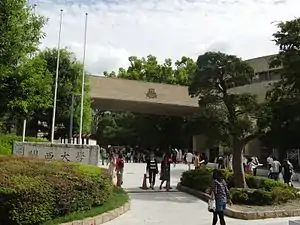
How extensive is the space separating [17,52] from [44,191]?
542cm

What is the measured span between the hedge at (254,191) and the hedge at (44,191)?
4.38 metres

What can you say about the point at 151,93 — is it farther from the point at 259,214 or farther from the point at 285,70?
the point at 259,214

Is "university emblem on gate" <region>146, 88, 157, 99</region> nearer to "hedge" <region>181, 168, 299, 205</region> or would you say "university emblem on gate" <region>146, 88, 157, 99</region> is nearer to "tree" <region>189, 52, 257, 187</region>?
"tree" <region>189, 52, 257, 187</region>

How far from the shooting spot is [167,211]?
13.6 m

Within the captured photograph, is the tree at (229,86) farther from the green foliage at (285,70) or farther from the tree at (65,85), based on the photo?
the tree at (65,85)

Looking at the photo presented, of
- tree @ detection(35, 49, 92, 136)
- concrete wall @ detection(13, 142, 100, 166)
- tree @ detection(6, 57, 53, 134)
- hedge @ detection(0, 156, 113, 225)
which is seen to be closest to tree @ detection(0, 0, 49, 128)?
tree @ detection(6, 57, 53, 134)

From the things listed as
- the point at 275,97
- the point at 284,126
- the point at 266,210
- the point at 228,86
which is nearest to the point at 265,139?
the point at 284,126

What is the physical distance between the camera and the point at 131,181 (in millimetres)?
22219

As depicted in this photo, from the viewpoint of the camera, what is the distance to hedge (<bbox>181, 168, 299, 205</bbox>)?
46.6 feet

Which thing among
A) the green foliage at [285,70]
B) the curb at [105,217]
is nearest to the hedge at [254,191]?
the green foliage at [285,70]

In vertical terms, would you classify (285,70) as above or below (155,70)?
below

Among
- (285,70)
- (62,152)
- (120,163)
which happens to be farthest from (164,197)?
(285,70)

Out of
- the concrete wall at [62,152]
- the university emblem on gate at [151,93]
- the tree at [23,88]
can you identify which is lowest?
the concrete wall at [62,152]

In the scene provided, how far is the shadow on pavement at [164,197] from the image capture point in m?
16.0
